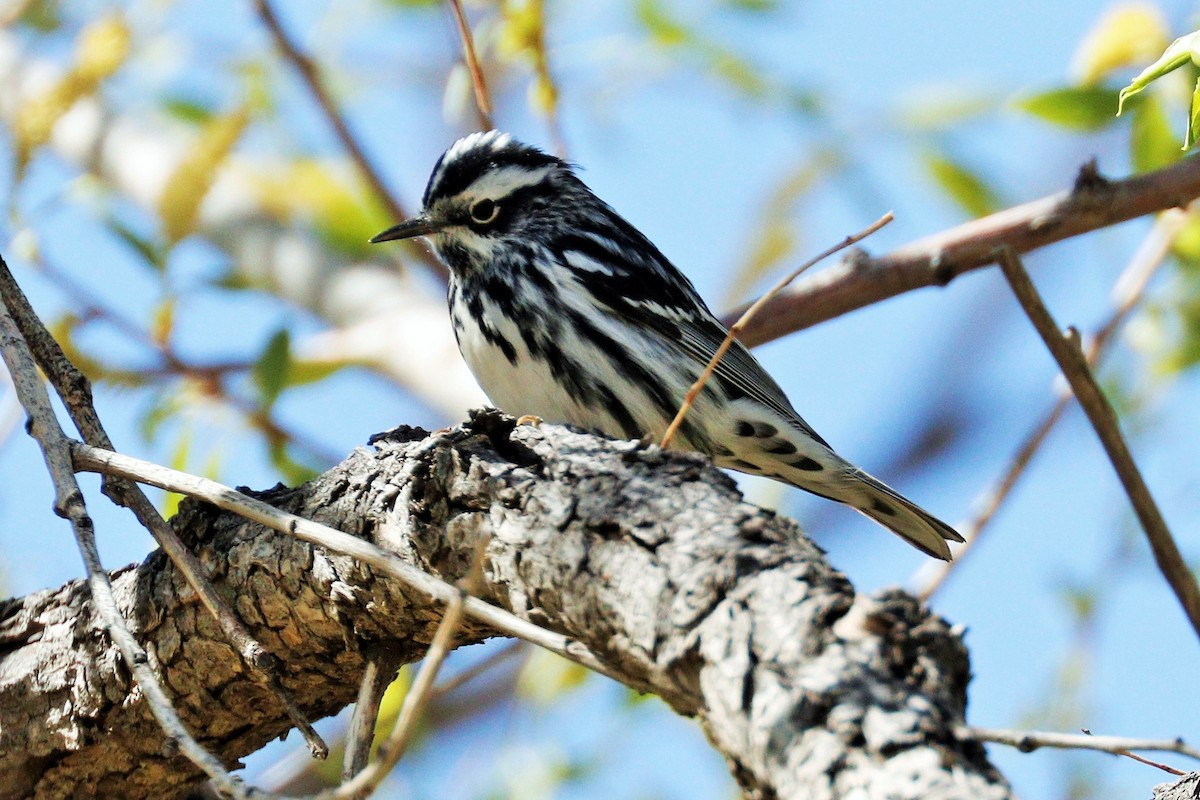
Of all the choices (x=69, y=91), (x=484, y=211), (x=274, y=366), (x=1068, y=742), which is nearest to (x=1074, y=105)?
(x=484, y=211)

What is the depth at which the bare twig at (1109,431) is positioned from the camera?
2312 millimetres

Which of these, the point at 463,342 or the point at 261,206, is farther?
the point at 261,206

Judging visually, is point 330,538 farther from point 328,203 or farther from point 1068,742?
point 328,203

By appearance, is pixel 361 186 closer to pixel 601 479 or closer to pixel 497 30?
pixel 497 30

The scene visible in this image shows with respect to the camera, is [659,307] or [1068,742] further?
[659,307]

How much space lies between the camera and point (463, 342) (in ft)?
13.2

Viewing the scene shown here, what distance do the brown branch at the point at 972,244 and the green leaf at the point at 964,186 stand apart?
100 cm

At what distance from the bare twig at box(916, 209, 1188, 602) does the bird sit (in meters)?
0.15

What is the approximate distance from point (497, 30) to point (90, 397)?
1.92 meters

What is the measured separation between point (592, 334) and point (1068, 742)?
277 centimetres

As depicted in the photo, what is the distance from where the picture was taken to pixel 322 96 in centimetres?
480

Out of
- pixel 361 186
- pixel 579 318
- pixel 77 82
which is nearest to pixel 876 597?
pixel 579 318

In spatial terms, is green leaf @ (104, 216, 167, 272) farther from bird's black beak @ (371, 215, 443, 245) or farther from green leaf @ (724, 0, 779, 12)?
green leaf @ (724, 0, 779, 12)

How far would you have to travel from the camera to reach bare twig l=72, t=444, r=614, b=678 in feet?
5.40
